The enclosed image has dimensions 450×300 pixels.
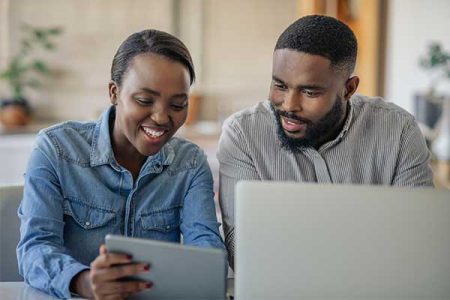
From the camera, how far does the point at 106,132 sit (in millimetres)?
1614

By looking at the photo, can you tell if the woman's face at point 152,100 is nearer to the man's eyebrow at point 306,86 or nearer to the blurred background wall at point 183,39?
the man's eyebrow at point 306,86

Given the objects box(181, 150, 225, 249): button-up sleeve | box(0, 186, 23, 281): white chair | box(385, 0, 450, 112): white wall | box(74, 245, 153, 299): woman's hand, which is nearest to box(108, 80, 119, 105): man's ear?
box(181, 150, 225, 249): button-up sleeve

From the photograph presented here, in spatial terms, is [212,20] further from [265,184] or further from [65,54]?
[265,184]

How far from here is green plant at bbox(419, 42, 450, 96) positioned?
365 centimetres

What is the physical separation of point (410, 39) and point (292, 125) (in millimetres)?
2865

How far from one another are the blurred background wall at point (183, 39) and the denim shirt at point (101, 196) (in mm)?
3267

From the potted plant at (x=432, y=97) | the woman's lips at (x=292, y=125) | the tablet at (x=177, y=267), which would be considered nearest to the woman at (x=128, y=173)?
the woman's lips at (x=292, y=125)

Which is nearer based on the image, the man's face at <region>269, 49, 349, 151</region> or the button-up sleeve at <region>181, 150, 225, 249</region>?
the button-up sleeve at <region>181, 150, 225, 249</region>

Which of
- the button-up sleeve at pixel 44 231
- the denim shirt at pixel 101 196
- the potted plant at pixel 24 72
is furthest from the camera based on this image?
the potted plant at pixel 24 72

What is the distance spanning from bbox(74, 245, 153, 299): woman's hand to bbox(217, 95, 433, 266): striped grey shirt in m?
0.57

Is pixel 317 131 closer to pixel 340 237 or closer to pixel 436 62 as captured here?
pixel 340 237

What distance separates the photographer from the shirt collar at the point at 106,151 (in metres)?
1.58

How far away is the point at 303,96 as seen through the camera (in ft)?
5.57

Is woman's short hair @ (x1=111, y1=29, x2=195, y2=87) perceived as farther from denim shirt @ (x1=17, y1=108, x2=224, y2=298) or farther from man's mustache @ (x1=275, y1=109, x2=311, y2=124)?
man's mustache @ (x1=275, y1=109, x2=311, y2=124)
